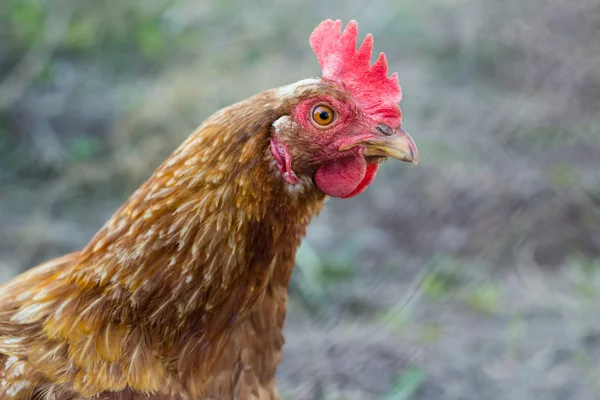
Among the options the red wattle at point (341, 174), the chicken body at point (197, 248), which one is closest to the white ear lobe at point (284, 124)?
the chicken body at point (197, 248)

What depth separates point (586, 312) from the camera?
414 centimetres

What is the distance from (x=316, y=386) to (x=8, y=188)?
291 centimetres

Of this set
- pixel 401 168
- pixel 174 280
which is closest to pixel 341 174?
pixel 174 280

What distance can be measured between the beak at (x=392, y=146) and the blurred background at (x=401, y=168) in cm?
183

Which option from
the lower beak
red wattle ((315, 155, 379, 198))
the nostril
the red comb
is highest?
the red comb

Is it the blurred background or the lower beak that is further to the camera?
the blurred background

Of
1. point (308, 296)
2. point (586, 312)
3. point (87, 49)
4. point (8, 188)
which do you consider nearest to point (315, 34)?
point (308, 296)

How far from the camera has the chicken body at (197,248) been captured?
2049mm

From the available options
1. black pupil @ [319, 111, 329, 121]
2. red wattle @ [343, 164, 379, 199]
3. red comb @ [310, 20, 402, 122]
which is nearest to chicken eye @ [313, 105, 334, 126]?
black pupil @ [319, 111, 329, 121]

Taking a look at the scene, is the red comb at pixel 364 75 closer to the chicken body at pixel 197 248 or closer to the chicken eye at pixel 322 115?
the chicken body at pixel 197 248

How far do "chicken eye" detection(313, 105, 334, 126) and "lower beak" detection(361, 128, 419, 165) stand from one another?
0.42 feet

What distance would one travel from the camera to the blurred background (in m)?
3.88

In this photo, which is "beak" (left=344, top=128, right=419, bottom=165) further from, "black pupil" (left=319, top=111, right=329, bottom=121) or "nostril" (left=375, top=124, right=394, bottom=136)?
"black pupil" (left=319, top=111, right=329, bottom=121)

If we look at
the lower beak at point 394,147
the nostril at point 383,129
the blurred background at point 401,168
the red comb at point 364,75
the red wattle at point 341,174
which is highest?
the blurred background at point 401,168
